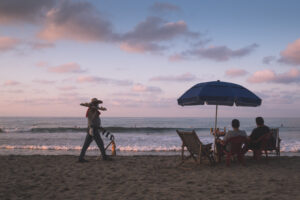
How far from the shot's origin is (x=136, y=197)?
4.21m

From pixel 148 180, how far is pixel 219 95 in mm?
2835

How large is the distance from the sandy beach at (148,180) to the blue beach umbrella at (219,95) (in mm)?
1694

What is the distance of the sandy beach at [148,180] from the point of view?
4375 mm

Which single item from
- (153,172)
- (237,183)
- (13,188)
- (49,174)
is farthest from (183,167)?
(13,188)

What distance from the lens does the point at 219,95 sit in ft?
22.1

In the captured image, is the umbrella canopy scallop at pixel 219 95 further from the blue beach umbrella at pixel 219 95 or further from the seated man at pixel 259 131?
the seated man at pixel 259 131

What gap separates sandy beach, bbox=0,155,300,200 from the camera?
4.38 metres

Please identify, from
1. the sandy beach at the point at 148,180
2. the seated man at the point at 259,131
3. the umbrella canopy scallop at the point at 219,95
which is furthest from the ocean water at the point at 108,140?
the umbrella canopy scallop at the point at 219,95

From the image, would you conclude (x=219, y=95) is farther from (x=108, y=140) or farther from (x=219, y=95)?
(x=108, y=140)

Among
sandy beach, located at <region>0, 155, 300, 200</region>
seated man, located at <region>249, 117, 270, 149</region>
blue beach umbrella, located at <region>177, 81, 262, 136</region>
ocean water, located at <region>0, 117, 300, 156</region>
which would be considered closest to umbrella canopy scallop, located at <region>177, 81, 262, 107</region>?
blue beach umbrella, located at <region>177, 81, 262, 136</region>

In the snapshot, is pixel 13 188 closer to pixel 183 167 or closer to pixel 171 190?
pixel 171 190

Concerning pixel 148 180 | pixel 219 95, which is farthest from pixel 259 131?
pixel 148 180

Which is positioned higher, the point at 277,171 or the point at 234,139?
the point at 234,139

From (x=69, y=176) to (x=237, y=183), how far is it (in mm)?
3610
